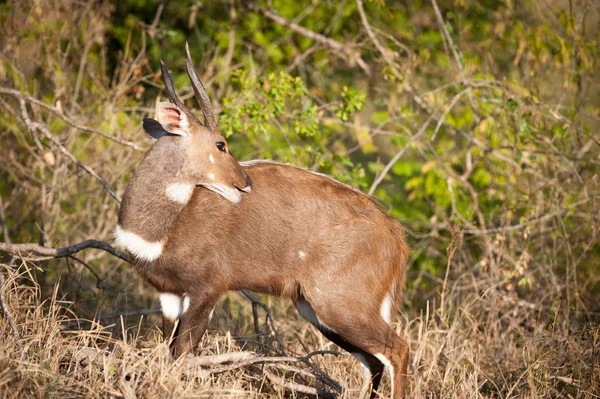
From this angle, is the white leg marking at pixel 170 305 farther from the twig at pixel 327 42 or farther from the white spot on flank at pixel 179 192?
the twig at pixel 327 42

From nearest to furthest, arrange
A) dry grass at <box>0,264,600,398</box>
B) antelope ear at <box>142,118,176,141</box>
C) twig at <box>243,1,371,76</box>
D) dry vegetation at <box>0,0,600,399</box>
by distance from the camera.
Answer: dry grass at <box>0,264,600,398</box> < dry vegetation at <box>0,0,600,399</box> < antelope ear at <box>142,118,176,141</box> < twig at <box>243,1,371,76</box>

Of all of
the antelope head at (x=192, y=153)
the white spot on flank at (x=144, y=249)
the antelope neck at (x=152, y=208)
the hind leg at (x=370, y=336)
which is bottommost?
the hind leg at (x=370, y=336)

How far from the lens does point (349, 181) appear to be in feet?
22.0

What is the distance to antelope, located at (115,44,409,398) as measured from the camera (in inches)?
176

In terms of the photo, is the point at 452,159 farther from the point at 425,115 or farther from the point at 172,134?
the point at 172,134

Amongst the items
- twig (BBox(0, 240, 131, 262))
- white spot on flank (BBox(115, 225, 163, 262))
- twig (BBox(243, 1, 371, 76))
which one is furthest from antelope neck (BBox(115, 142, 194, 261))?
twig (BBox(243, 1, 371, 76))

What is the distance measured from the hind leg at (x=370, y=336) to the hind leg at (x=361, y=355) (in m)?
0.18

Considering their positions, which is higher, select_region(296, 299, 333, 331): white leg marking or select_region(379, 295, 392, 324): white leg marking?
select_region(379, 295, 392, 324): white leg marking

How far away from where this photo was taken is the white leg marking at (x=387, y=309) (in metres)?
4.70

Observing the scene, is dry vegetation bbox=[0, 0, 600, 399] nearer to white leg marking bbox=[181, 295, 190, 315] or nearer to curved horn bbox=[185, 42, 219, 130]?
white leg marking bbox=[181, 295, 190, 315]

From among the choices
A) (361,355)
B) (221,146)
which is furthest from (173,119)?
(361,355)

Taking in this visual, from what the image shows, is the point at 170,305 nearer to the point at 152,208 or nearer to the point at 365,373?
the point at 152,208

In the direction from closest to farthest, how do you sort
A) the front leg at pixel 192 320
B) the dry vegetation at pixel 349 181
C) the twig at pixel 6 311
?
the twig at pixel 6 311
the front leg at pixel 192 320
the dry vegetation at pixel 349 181

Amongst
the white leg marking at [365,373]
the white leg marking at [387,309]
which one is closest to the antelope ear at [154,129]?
the white leg marking at [387,309]
